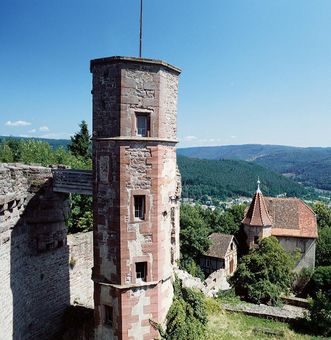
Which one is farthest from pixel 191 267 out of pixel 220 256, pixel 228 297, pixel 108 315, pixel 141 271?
pixel 141 271

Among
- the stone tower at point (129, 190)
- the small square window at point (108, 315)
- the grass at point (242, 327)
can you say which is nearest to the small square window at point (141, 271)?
the stone tower at point (129, 190)

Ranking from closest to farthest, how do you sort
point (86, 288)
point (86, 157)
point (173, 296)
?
1. point (173, 296)
2. point (86, 288)
3. point (86, 157)

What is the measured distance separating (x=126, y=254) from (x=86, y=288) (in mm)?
8954

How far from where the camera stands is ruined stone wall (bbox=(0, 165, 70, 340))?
14539 mm

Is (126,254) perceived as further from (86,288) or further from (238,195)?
(238,195)

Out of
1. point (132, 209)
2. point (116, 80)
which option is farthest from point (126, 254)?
point (116, 80)

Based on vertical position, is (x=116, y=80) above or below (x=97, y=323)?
above

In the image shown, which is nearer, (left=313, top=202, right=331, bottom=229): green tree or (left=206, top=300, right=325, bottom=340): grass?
(left=206, top=300, right=325, bottom=340): grass

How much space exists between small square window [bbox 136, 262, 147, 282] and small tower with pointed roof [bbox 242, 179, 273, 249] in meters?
27.5

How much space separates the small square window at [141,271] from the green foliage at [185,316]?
2.36 metres

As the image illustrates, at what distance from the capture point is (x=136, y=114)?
1356 cm

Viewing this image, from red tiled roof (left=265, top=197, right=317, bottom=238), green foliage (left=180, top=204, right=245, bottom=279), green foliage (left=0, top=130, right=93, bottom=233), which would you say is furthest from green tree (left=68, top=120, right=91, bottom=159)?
red tiled roof (left=265, top=197, right=317, bottom=238)

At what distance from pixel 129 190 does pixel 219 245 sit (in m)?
30.0

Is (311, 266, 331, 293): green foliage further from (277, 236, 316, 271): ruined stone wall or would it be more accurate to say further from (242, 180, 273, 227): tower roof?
(242, 180, 273, 227): tower roof
